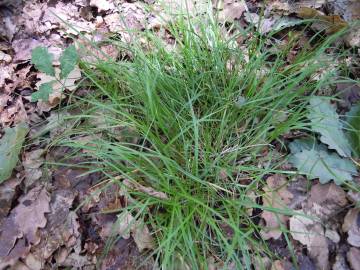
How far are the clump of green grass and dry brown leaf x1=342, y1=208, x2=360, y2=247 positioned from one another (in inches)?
13.0

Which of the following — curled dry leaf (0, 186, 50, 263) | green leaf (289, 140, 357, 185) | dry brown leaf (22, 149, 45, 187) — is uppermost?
green leaf (289, 140, 357, 185)

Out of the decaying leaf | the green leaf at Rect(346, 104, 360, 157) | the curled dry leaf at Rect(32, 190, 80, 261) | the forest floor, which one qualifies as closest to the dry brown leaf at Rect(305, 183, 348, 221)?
the forest floor

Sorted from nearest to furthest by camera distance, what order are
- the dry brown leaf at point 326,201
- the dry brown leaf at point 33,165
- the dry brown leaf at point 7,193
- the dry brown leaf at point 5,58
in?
the dry brown leaf at point 326,201
the dry brown leaf at point 7,193
the dry brown leaf at point 33,165
the dry brown leaf at point 5,58

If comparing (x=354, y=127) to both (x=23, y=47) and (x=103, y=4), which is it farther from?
(x=23, y=47)

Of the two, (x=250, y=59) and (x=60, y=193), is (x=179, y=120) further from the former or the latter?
(x=60, y=193)

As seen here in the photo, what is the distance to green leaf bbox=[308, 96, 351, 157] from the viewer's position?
1720mm

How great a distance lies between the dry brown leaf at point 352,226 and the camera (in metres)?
1.54

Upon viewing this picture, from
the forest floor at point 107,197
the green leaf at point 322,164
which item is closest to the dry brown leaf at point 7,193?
the forest floor at point 107,197

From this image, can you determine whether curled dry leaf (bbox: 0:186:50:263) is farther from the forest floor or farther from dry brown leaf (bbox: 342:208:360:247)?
dry brown leaf (bbox: 342:208:360:247)

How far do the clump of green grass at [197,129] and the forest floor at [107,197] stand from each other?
0.19ft

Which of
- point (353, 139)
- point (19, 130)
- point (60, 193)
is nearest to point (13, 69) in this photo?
point (19, 130)

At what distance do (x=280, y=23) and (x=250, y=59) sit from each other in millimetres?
505

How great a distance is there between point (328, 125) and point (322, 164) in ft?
0.67

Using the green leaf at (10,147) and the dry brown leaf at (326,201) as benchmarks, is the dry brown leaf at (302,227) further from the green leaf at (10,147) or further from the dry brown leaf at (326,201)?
the green leaf at (10,147)
